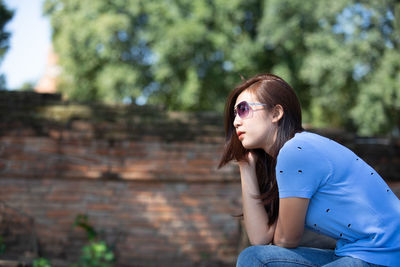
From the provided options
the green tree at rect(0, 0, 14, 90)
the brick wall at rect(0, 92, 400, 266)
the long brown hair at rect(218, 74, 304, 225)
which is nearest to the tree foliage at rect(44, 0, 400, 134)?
the green tree at rect(0, 0, 14, 90)

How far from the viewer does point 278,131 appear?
202 centimetres

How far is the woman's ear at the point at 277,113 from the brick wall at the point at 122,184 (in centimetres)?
311

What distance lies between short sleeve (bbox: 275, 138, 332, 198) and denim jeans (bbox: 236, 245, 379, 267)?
0.25 metres

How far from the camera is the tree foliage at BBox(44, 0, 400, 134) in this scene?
1593 cm

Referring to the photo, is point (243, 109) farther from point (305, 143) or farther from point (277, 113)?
point (305, 143)

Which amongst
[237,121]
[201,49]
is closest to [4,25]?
[237,121]

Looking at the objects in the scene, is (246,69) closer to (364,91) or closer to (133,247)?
(364,91)

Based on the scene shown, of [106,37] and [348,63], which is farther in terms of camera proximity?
[106,37]

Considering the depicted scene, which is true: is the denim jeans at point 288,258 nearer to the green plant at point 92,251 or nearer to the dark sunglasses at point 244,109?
the dark sunglasses at point 244,109

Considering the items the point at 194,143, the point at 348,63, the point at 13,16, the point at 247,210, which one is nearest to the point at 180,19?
the point at 348,63

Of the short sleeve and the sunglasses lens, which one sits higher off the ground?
the sunglasses lens

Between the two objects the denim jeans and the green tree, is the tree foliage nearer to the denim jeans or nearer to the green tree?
the green tree

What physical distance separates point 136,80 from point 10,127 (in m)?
12.8

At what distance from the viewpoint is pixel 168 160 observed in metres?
5.04
